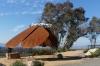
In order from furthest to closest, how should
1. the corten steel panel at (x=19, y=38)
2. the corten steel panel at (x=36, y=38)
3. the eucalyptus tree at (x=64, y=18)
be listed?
the eucalyptus tree at (x=64, y=18) < the corten steel panel at (x=19, y=38) < the corten steel panel at (x=36, y=38)

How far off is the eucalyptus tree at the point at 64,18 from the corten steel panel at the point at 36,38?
19.2 meters

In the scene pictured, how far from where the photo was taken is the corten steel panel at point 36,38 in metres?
22.8

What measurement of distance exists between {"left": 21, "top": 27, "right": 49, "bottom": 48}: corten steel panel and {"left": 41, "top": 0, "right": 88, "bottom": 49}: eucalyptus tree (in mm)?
19161

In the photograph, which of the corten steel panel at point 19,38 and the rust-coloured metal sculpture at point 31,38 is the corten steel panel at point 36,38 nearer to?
the rust-coloured metal sculpture at point 31,38

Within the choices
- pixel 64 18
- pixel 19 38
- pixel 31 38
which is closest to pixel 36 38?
pixel 31 38

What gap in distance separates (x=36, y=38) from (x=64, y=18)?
21.5m

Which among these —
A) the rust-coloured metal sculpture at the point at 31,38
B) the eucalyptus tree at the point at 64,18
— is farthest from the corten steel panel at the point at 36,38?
the eucalyptus tree at the point at 64,18

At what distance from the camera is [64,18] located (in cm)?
4409

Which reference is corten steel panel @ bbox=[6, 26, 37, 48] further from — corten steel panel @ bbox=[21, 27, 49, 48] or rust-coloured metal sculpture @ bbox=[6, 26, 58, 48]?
corten steel panel @ bbox=[21, 27, 49, 48]

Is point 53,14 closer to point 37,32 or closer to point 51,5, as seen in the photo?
point 51,5

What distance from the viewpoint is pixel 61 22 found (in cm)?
4453

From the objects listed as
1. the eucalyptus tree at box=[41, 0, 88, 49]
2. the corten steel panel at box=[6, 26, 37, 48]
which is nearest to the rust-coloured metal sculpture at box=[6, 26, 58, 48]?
the corten steel panel at box=[6, 26, 37, 48]

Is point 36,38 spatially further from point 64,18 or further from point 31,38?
point 64,18

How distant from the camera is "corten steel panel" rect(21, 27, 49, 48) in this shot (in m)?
22.8
